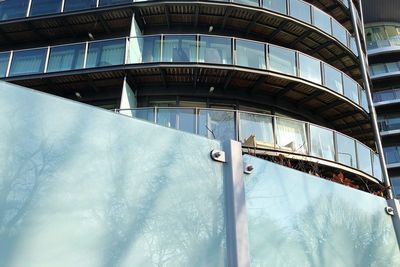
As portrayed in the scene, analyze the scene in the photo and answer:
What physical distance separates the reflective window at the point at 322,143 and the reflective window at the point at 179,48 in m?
5.18

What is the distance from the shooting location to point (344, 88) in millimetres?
16219

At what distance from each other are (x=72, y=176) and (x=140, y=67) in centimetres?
1085

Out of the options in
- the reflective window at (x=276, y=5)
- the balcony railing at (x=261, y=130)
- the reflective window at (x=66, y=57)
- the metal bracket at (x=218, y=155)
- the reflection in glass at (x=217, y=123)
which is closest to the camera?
the metal bracket at (x=218, y=155)

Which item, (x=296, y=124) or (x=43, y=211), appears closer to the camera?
(x=43, y=211)

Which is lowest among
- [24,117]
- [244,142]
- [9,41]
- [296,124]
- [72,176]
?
[72,176]

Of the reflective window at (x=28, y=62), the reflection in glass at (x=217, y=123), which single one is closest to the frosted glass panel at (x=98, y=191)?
the reflection in glass at (x=217, y=123)

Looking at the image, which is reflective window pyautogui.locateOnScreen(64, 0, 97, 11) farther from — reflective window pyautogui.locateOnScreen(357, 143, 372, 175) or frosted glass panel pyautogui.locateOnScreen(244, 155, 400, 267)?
frosted glass panel pyautogui.locateOnScreen(244, 155, 400, 267)

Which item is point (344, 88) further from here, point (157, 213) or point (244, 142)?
point (157, 213)

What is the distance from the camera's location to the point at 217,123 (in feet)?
42.0

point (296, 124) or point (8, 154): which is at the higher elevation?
point (296, 124)

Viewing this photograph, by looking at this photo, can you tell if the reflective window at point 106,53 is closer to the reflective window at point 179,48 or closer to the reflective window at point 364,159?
A: the reflective window at point 179,48

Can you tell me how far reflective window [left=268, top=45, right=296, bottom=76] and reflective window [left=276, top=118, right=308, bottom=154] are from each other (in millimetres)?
2026

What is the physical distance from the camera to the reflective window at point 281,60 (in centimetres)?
1437

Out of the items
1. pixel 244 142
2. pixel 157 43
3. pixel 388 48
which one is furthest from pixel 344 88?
pixel 388 48
